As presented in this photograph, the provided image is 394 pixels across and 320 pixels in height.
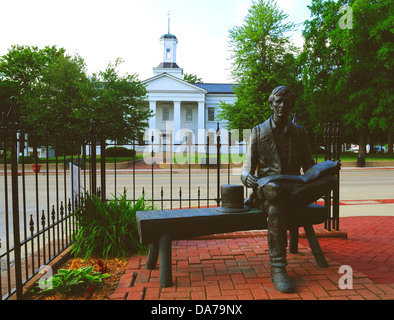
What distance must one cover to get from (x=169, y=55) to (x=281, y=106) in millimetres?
58759

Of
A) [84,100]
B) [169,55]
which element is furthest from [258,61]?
[169,55]

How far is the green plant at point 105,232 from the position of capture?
432 cm

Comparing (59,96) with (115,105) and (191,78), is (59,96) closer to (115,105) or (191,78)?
(115,105)

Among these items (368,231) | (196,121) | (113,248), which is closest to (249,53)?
(368,231)

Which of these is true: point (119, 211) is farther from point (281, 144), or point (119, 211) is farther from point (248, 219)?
point (281, 144)

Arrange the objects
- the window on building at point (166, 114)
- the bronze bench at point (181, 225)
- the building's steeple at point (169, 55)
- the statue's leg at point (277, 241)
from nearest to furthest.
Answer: the statue's leg at point (277, 241)
the bronze bench at point (181, 225)
the window on building at point (166, 114)
the building's steeple at point (169, 55)

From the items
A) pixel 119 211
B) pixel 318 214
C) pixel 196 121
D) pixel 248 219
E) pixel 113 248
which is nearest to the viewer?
pixel 248 219

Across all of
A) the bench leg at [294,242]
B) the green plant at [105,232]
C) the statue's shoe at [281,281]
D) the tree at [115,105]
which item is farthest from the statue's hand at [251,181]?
the tree at [115,105]

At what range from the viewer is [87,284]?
3.39 meters

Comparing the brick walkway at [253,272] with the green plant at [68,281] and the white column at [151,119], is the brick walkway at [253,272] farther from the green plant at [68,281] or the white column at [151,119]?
the white column at [151,119]

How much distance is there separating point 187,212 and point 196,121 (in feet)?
163

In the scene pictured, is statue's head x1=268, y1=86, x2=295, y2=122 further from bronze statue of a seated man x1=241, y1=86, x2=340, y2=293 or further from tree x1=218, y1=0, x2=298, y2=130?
tree x1=218, y1=0, x2=298, y2=130

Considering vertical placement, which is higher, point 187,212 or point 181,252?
point 187,212

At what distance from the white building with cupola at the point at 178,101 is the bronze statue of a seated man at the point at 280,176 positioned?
1615 inches
